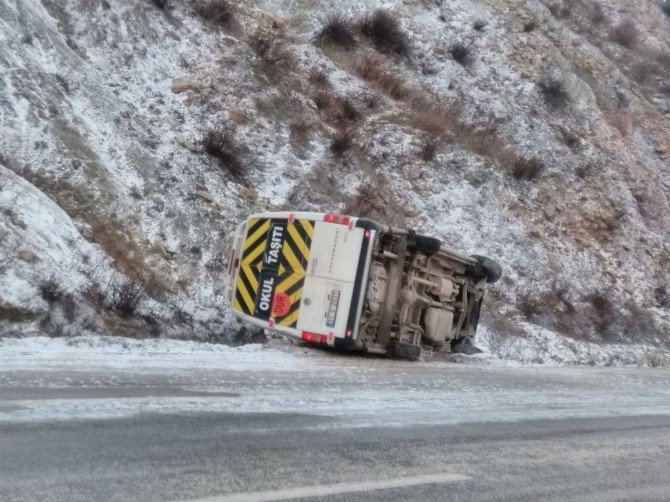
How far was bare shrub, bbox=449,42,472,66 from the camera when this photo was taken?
67.1ft

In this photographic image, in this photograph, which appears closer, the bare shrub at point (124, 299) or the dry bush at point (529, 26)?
the bare shrub at point (124, 299)

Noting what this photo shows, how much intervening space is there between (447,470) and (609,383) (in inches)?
255

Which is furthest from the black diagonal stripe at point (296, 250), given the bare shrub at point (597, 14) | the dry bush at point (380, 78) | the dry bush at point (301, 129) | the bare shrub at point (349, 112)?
the bare shrub at point (597, 14)

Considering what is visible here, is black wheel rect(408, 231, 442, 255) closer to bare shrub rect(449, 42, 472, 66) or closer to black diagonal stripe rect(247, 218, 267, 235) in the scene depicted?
black diagonal stripe rect(247, 218, 267, 235)

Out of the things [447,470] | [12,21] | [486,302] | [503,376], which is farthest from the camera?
[486,302]

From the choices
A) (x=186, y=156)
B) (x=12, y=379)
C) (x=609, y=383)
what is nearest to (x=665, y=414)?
(x=609, y=383)

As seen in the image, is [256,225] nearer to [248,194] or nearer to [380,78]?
[248,194]

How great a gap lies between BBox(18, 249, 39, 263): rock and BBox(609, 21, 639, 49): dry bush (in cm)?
2504

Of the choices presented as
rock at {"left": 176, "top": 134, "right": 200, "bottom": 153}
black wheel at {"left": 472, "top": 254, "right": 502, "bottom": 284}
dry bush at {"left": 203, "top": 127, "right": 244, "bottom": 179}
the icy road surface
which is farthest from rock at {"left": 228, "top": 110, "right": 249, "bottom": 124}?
the icy road surface

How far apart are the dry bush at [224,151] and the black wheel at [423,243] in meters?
4.26

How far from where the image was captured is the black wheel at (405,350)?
987 cm

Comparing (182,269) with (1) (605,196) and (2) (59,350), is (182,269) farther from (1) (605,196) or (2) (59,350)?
(1) (605,196)

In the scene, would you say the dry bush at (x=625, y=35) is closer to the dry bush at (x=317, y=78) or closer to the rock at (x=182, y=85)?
the dry bush at (x=317, y=78)

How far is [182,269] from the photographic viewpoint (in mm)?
10586
